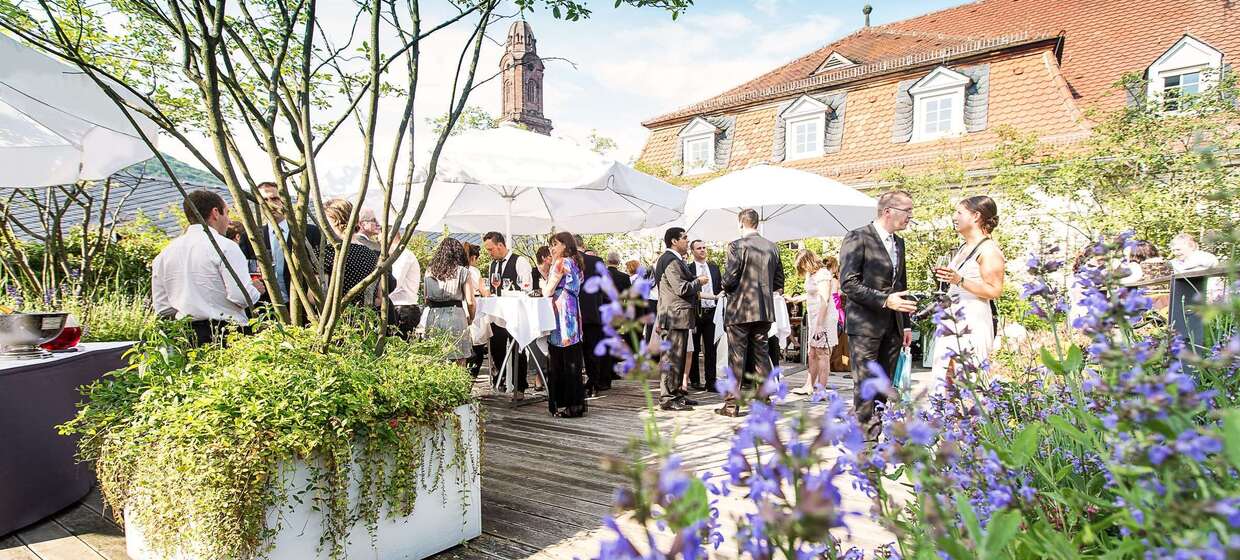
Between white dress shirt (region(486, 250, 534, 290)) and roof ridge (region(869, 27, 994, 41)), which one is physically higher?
roof ridge (region(869, 27, 994, 41))

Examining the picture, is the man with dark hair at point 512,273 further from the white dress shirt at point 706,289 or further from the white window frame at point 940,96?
the white window frame at point 940,96

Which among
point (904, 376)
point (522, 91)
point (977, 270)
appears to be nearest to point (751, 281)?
point (977, 270)

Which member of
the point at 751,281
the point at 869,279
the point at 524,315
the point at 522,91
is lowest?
the point at 524,315

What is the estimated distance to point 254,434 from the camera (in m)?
2.33

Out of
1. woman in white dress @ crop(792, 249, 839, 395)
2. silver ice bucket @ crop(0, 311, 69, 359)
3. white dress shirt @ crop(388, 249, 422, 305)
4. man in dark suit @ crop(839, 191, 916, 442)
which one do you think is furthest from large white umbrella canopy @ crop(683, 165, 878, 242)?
silver ice bucket @ crop(0, 311, 69, 359)

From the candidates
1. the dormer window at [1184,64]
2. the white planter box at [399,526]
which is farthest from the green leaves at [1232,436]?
the dormer window at [1184,64]

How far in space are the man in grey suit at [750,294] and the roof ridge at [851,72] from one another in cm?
1315

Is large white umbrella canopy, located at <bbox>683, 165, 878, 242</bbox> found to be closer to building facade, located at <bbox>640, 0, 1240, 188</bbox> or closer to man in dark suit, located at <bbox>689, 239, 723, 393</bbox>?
man in dark suit, located at <bbox>689, 239, 723, 393</bbox>

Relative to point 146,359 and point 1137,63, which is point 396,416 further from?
point 1137,63

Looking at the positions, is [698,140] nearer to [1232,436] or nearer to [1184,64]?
[1184,64]

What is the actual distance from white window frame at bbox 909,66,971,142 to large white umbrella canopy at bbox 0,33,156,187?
15.8 meters

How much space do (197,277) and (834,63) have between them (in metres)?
19.4

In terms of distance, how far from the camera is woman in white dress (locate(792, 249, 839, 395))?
6.83 m

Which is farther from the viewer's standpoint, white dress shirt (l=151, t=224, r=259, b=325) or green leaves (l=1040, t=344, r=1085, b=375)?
white dress shirt (l=151, t=224, r=259, b=325)
